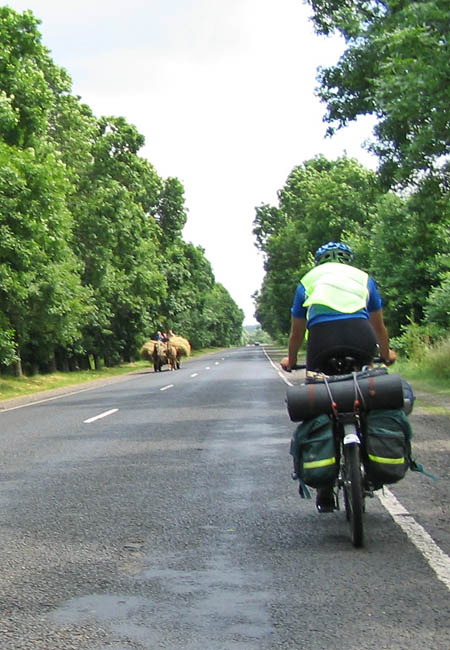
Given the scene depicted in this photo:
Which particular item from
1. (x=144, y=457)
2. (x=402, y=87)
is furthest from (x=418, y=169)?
(x=144, y=457)

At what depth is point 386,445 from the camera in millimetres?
5117

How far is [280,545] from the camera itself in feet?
17.5

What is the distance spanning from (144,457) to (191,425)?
3.21 metres

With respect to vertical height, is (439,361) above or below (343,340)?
below

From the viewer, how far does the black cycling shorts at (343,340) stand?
5.44m

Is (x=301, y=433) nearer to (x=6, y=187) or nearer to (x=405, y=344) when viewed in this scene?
(x=6, y=187)

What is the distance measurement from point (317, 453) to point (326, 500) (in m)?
0.56

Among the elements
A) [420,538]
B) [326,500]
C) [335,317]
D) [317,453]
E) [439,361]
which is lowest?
[420,538]

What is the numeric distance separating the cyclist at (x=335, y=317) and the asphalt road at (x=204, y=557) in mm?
794

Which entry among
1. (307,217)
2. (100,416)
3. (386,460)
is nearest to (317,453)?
(386,460)

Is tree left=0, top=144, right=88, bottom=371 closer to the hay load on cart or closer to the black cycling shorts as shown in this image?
the hay load on cart

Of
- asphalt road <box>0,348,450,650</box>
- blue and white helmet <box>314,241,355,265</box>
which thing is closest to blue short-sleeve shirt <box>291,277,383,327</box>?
blue and white helmet <box>314,241,355,265</box>

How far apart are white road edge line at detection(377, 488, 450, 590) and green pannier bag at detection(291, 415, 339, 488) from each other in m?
0.74

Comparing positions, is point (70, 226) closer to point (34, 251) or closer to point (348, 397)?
point (34, 251)
